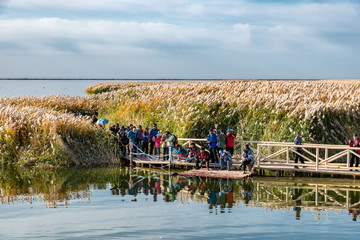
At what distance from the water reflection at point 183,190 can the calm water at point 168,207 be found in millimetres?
35

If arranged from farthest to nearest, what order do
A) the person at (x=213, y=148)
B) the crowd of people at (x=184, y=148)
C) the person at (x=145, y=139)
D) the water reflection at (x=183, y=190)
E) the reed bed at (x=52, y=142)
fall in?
the person at (x=145, y=139), the reed bed at (x=52, y=142), the person at (x=213, y=148), the crowd of people at (x=184, y=148), the water reflection at (x=183, y=190)

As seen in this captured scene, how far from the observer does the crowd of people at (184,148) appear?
25.2m

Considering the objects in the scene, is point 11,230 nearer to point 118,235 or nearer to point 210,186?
point 118,235

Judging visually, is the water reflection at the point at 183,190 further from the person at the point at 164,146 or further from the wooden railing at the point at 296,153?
the person at the point at 164,146

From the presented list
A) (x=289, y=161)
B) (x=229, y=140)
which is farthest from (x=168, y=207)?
(x=289, y=161)

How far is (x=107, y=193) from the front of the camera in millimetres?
21328

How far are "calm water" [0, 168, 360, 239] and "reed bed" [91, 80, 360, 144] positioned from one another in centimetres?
429

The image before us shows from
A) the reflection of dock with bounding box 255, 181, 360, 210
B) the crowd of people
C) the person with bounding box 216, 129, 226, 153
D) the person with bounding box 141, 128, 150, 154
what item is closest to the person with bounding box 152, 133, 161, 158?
the crowd of people

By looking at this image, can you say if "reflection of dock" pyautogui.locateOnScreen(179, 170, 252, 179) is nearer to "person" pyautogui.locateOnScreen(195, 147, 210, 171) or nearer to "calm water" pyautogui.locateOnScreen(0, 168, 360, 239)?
"calm water" pyautogui.locateOnScreen(0, 168, 360, 239)

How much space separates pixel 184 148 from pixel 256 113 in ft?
15.1

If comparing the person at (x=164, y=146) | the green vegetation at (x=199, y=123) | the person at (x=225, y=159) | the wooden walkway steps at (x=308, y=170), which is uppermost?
the green vegetation at (x=199, y=123)

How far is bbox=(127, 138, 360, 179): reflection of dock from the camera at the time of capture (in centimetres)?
2384

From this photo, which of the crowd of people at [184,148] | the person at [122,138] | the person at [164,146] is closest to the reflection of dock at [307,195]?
the crowd of people at [184,148]

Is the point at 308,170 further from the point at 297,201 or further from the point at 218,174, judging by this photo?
the point at 297,201
